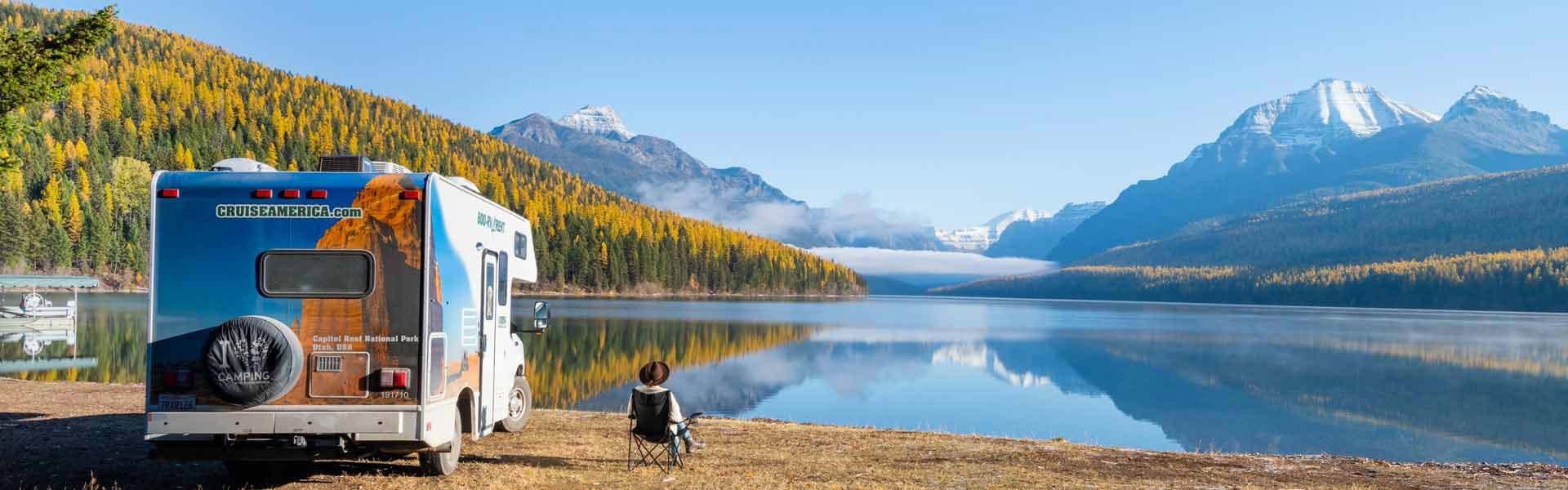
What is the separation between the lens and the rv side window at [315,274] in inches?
425

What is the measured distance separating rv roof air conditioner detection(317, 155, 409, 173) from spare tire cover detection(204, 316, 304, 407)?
6.48 ft

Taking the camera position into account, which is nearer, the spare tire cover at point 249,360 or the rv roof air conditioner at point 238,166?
the spare tire cover at point 249,360

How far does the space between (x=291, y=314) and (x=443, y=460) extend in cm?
275

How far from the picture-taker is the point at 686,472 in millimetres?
13633

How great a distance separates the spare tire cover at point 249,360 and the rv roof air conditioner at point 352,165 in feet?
6.48

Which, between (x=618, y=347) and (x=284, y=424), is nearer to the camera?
(x=284, y=424)

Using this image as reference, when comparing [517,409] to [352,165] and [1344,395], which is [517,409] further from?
[1344,395]

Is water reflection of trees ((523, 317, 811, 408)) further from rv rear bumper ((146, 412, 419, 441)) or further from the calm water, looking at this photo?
rv rear bumper ((146, 412, 419, 441))

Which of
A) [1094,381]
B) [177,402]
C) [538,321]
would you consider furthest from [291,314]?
[1094,381]

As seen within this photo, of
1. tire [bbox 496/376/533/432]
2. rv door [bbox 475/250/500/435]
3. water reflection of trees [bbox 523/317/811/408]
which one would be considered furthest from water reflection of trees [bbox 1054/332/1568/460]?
rv door [bbox 475/250/500/435]

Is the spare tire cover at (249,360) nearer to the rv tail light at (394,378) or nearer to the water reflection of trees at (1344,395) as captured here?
the rv tail light at (394,378)

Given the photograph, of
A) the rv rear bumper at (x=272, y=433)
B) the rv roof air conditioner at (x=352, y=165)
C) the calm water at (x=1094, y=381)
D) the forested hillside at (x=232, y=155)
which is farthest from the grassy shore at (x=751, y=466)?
the forested hillside at (x=232, y=155)

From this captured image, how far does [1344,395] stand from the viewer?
40.6 meters

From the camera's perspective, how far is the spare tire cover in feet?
35.0
